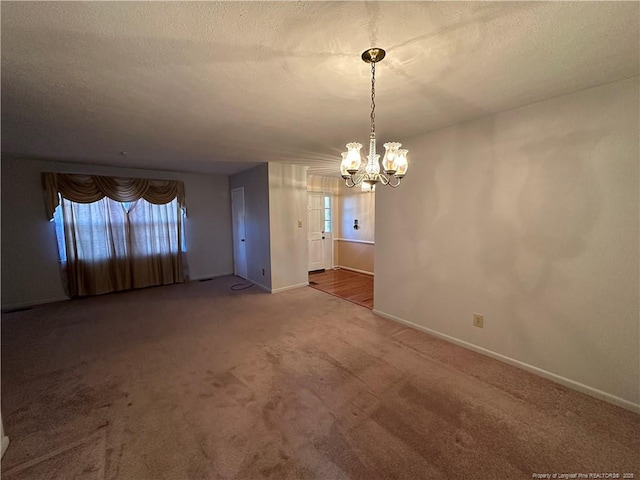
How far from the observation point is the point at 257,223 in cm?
503

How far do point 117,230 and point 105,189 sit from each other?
2.44 ft

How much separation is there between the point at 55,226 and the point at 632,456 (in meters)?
7.00

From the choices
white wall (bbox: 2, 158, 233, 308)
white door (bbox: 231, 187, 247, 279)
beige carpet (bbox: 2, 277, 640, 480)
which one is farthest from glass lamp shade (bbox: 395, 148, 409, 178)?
white wall (bbox: 2, 158, 233, 308)

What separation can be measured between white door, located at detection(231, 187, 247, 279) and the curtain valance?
3.41 ft

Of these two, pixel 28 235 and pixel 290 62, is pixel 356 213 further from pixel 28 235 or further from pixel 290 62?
pixel 28 235

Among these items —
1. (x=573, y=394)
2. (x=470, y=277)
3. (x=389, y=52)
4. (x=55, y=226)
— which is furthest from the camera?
(x=55, y=226)

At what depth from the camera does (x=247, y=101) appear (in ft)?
6.94

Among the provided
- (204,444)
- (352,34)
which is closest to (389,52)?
(352,34)

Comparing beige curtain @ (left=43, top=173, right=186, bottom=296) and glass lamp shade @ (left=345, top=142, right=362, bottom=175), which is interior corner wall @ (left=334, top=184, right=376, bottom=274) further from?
glass lamp shade @ (left=345, top=142, right=362, bottom=175)

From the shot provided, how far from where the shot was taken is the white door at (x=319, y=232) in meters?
6.28

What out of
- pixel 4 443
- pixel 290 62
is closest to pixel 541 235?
pixel 290 62

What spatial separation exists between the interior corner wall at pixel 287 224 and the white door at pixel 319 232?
1174mm

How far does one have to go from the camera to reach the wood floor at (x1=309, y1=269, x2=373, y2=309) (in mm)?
4449

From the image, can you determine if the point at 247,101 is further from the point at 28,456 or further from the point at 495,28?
the point at 28,456
